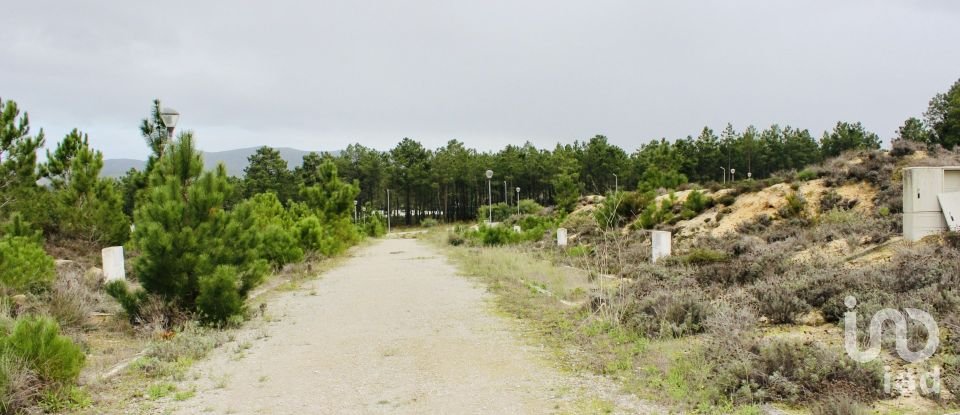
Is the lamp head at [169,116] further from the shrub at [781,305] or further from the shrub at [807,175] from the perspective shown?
the shrub at [807,175]

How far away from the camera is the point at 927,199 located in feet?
30.0

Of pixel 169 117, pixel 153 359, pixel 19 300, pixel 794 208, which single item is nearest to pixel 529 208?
pixel 794 208

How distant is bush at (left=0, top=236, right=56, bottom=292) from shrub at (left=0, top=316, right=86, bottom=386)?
3.92 metres

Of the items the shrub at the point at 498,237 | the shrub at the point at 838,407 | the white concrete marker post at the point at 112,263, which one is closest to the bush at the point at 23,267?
the white concrete marker post at the point at 112,263

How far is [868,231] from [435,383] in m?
9.82

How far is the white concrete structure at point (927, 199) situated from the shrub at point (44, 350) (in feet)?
35.8

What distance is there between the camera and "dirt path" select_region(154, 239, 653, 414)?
4.65 meters

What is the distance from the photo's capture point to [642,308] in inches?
279

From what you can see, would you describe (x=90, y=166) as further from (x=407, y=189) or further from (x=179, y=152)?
(x=407, y=189)

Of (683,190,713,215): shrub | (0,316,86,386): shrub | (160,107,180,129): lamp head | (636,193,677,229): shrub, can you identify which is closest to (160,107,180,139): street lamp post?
(160,107,180,129): lamp head

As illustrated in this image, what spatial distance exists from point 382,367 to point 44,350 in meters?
2.74

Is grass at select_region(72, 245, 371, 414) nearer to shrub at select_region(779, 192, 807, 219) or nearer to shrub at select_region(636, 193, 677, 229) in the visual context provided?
shrub at select_region(779, 192, 807, 219)

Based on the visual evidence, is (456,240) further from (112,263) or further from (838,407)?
(838,407)

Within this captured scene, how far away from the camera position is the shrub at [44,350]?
4445 mm
